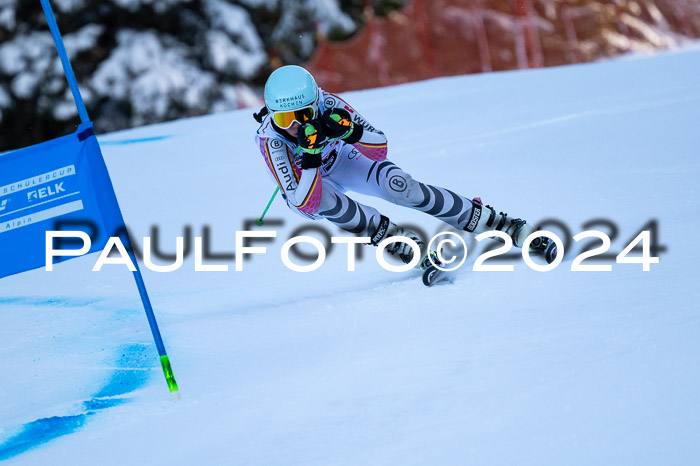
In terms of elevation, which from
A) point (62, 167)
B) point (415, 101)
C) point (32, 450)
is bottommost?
point (32, 450)

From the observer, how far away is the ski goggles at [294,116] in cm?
368

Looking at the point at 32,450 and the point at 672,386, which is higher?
the point at 32,450

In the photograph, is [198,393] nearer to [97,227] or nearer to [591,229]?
[97,227]

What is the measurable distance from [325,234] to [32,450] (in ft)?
9.61

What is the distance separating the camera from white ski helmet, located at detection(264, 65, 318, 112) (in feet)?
11.9

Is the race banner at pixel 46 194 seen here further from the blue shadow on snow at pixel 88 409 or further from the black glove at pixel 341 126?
the black glove at pixel 341 126

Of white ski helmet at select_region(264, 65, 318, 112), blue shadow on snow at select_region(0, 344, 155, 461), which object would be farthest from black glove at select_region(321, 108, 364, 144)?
blue shadow on snow at select_region(0, 344, 155, 461)

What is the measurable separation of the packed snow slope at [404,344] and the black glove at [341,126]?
0.83 m

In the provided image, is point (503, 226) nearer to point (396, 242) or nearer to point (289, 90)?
point (396, 242)

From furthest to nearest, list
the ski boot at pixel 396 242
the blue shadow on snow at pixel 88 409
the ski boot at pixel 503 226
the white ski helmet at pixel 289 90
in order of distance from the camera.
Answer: the ski boot at pixel 396 242 < the ski boot at pixel 503 226 < the white ski helmet at pixel 289 90 < the blue shadow on snow at pixel 88 409

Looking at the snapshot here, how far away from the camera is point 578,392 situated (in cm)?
244

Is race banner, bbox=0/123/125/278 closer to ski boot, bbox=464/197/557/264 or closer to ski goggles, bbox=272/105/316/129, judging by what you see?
ski goggles, bbox=272/105/316/129

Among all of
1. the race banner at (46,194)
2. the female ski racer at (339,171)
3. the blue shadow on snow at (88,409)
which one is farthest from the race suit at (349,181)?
the blue shadow on snow at (88,409)

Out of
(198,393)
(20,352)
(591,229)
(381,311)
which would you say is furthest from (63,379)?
(591,229)
